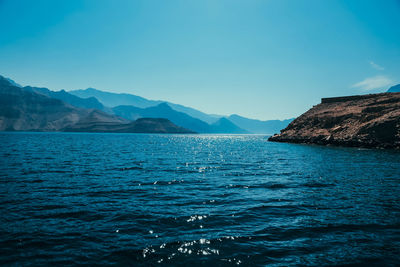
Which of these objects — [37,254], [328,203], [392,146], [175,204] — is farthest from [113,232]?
[392,146]

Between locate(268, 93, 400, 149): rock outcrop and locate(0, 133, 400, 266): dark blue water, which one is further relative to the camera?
locate(268, 93, 400, 149): rock outcrop

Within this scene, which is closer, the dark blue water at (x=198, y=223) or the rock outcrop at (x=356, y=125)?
the dark blue water at (x=198, y=223)

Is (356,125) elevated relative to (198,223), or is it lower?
elevated

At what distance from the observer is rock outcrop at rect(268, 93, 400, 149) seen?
189ft

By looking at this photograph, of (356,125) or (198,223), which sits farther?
(356,125)

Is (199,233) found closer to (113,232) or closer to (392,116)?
(113,232)

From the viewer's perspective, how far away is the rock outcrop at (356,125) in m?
57.8

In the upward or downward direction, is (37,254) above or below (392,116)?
below

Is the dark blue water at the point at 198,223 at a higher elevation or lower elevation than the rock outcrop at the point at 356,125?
lower

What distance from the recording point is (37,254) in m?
8.20

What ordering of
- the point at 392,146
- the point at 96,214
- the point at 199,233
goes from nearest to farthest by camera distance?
1. the point at 199,233
2. the point at 96,214
3. the point at 392,146

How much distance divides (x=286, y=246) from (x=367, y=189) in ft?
44.1

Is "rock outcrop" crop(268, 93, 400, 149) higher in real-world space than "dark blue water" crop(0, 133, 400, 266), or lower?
higher

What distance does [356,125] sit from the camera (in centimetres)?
6894
